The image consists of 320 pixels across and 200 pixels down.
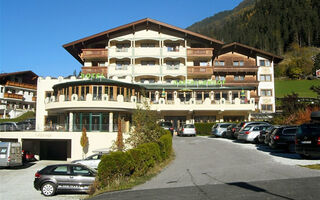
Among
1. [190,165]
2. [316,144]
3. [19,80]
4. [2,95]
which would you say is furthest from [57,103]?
[19,80]

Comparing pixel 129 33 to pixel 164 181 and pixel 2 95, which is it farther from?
pixel 164 181

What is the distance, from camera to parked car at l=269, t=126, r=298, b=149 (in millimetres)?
18703

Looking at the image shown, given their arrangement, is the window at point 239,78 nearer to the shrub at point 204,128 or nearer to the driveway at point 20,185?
the shrub at point 204,128

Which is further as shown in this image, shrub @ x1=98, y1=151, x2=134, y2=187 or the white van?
the white van

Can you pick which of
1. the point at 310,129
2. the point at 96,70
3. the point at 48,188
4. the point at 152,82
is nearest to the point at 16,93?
the point at 96,70

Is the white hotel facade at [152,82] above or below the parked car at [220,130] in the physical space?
above

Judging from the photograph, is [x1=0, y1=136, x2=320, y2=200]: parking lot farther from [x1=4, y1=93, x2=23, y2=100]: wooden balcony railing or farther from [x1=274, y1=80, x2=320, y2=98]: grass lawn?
[x1=274, y1=80, x2=320, y2=98]: grass lawn

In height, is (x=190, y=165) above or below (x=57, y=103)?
below

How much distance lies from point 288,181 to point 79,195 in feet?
34.5

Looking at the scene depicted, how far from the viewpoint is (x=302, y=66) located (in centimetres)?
8956

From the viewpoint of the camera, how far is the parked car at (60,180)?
51.6 feet

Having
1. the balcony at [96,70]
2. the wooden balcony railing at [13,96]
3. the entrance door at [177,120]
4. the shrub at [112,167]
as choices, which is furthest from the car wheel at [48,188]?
the wooden balcony railing at [13,96]

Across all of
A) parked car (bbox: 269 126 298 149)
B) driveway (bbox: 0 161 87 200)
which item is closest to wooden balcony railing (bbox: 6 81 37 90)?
driveway (bbox: 0 161 87 200)

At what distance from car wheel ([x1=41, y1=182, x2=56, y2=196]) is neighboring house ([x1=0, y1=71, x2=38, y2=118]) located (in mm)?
50066
